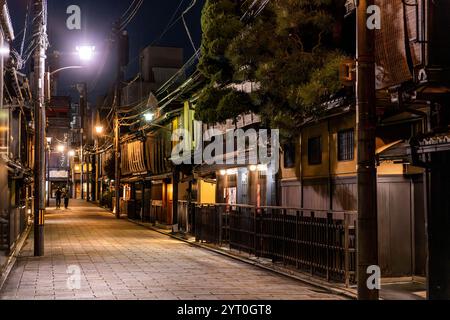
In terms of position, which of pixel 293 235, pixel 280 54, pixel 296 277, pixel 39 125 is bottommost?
pixel 296 277

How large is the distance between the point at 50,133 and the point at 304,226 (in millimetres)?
72197

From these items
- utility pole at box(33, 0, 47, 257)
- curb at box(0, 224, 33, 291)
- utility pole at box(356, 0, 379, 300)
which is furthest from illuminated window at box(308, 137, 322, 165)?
curb at box(0, 224, 33, 291)

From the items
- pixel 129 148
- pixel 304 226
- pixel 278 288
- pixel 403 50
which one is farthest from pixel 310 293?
pixel 129 148

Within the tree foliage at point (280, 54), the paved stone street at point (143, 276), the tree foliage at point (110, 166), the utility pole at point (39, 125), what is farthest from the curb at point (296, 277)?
the tree foliage at point (110, 166)

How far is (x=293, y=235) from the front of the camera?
16719 mm

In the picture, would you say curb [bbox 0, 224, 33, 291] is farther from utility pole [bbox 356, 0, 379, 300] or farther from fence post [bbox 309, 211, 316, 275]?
utility pole [bbox 356, 0, 379, 300]

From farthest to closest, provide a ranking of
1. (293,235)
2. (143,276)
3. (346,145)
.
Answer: (293,235), (346,145), (143,276)

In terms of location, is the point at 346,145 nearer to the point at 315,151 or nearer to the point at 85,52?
the point at 315,151

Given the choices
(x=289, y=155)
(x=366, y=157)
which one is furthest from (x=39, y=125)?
(x=366, y=157)

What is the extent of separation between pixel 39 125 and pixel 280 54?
9021mm

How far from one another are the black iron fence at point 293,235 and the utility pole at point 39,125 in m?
6.78

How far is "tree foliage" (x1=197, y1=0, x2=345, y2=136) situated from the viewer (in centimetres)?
1582

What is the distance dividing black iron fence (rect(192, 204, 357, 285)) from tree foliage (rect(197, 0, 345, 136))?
2890mm

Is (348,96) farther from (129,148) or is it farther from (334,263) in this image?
(129,148)
